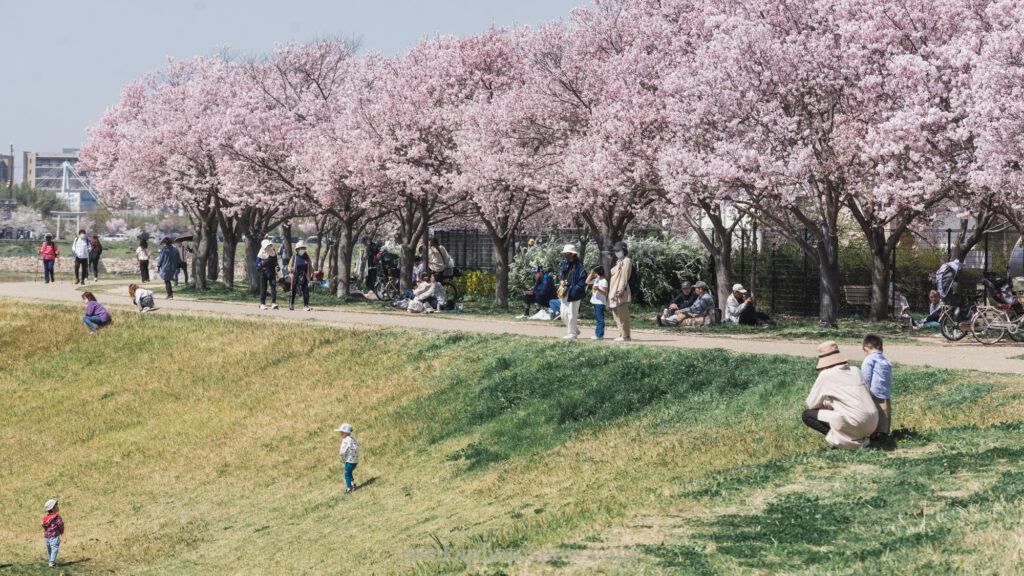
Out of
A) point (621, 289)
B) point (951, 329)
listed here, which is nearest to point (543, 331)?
point (621, 289)

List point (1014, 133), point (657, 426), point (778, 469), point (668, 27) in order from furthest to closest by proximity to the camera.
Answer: point (668, 27), point (1014, 133), point (657, 426), point (778, 469)

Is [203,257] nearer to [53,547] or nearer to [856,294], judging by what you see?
[856,294]

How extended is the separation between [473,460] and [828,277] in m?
13.4

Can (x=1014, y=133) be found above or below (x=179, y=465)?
above

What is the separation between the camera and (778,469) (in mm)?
12734

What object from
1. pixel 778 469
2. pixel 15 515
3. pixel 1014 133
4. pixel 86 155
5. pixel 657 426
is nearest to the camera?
pixel 778 469

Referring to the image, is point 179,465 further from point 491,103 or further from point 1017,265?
point 1017,265

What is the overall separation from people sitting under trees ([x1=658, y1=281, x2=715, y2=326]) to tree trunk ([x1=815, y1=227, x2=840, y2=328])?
2.49 meters

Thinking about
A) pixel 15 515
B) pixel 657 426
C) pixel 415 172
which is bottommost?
pixel 15 515

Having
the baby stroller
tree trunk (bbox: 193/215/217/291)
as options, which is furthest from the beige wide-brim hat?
tree trunk (bbox: 193/215/217/291)

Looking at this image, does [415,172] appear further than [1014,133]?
A: Yes

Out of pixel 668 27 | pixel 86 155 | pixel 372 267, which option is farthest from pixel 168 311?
pixel 86 155

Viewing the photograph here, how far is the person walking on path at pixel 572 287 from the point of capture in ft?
74.1

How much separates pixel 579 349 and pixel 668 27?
13134mm
